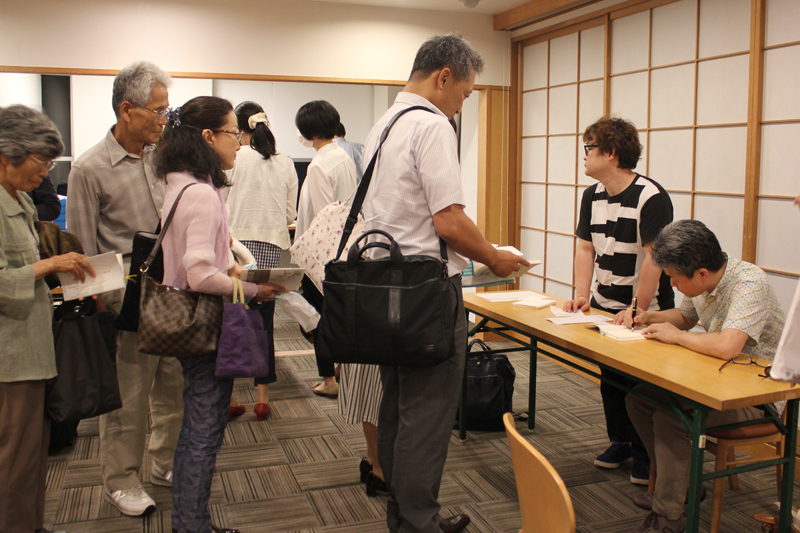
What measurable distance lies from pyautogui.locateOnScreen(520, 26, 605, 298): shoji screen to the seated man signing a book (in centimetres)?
220

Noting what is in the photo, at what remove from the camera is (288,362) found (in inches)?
177

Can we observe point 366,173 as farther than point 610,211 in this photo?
No

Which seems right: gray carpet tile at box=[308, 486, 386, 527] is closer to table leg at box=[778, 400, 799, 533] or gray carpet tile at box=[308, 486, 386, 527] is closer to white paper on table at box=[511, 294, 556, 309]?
white paper on table at box=[511, 294, 556, 309]

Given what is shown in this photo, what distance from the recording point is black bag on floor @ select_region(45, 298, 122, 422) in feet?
6.22

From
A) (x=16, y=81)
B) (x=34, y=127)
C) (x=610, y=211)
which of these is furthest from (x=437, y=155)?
(x=16, y=81)

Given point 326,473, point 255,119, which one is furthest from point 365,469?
point 255,119

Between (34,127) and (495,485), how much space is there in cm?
212

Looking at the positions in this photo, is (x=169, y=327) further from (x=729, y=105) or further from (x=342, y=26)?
(x=342, y=26)

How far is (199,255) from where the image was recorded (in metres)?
1.79

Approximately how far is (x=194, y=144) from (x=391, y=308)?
790 millimetres

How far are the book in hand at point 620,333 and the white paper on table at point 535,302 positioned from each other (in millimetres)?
405

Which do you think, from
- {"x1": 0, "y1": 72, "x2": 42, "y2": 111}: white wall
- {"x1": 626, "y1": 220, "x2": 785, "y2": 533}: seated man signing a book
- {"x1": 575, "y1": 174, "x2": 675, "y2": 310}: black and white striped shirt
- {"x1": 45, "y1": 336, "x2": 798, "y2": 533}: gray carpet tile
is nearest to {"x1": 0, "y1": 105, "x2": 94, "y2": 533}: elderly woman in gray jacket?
{"x1": 45, "y1": 336, "x2": 798, "y2": 533}: gray carpet tile

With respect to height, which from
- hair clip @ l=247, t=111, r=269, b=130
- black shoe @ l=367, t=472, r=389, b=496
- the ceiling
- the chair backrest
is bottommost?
black shoe @ l=367, t=472, r=389, b=496

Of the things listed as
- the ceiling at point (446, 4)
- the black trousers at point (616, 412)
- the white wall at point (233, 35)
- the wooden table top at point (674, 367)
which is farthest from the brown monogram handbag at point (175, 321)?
the ceiling at point (446, 4)
